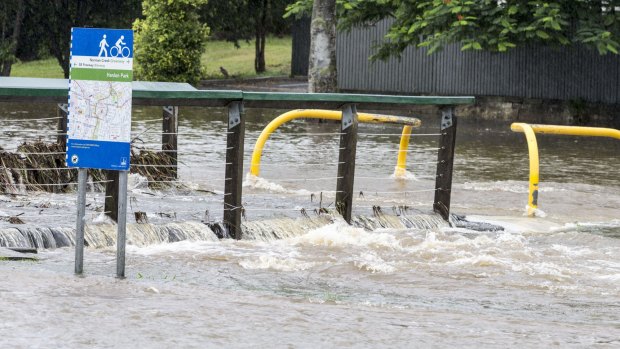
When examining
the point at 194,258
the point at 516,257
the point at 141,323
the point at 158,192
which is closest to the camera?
the point at 141,323

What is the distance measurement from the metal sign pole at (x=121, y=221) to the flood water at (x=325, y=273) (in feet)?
0.35

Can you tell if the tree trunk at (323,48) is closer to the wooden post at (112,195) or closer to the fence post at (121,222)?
the wooden post at (112,195)

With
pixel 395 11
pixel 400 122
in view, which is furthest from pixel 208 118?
pixel 400 122

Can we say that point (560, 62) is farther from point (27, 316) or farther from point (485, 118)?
point (27, 316)

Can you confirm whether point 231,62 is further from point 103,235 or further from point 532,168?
point 103,235

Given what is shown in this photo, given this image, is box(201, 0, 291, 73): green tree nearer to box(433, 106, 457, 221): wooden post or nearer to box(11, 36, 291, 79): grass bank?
box(11, 36, 291, 79): grass bank

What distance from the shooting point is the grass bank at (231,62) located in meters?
48.2

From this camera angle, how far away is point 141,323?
704cm

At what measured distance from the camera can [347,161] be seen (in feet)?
39.4

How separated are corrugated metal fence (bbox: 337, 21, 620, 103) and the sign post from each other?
834 inches

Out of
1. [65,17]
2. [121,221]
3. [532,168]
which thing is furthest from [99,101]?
[65,17]

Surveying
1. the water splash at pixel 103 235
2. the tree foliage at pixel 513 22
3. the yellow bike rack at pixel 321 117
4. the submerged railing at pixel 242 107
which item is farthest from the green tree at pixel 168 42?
the water splash at pixel 103 235

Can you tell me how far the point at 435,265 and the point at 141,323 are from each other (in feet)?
11.8

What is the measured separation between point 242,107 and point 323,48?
17234 mm
